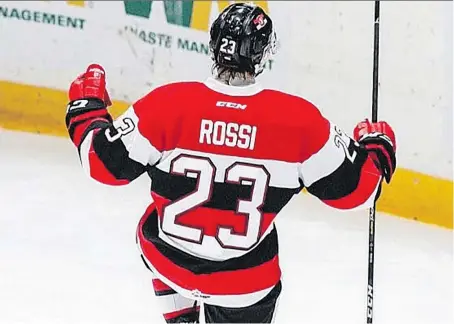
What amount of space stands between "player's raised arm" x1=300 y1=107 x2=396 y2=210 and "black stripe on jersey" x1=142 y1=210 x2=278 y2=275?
124mm

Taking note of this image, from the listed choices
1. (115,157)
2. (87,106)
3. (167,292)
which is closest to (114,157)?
(115,157)

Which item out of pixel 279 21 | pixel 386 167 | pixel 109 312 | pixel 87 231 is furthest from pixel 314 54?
pixel 386 167

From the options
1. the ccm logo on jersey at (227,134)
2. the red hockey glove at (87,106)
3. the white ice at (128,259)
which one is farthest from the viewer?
the white ice at (128,259)

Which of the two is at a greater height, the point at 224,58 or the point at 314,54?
the point at 224,58

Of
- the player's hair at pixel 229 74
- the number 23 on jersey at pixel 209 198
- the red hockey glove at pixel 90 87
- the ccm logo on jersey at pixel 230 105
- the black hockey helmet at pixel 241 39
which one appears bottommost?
the number 23 on jersey at pixel 209 198

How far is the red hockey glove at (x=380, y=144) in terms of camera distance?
1.77m

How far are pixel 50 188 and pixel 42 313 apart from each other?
95 cm

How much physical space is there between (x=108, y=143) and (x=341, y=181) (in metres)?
0.37

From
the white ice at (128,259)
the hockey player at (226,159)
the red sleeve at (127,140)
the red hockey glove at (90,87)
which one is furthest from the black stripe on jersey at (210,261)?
the white ice at (128,259)

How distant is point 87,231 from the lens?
3.12 meters

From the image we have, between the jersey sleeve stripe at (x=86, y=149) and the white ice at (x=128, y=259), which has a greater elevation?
the jersey sleeve stripe at (x=86, y=149)

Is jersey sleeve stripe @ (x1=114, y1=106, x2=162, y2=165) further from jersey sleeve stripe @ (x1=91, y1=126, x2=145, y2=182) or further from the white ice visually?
the white ice

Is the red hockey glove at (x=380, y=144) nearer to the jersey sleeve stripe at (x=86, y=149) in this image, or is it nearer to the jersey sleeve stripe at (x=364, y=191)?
the jersey sleeve stripe at (x=364, y=191)

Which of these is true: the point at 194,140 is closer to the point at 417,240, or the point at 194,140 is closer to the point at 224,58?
the point at 224,58
